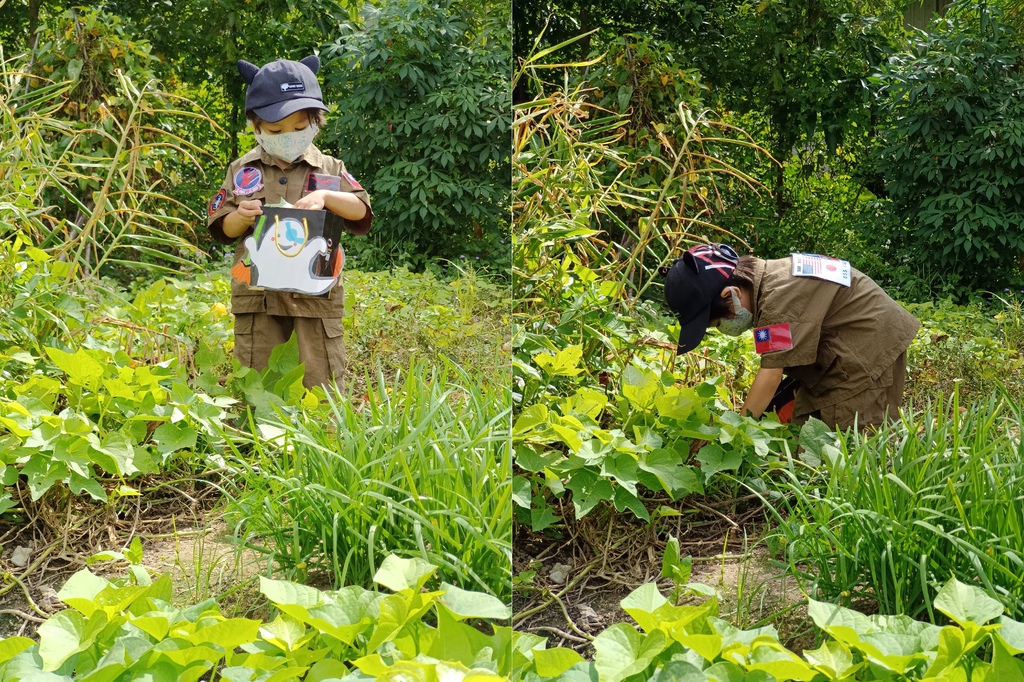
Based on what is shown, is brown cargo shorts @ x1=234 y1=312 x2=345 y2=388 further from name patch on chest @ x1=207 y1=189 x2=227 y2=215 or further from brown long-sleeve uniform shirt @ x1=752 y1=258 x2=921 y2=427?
brown long-sleeve uniform shirt @ x1=752 y1=258 x2=921 y2=427

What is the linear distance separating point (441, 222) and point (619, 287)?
2.49ft

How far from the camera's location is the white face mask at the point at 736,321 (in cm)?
178

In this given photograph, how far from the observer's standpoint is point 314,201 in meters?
1.48

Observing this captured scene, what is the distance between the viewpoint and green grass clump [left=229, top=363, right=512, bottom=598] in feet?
3.89

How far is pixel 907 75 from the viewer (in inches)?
66.2

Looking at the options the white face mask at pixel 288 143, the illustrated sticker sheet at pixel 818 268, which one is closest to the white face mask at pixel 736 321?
the illustrated sticker sheet at pixel 818 268

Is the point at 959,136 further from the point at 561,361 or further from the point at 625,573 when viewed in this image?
the point at 625,573

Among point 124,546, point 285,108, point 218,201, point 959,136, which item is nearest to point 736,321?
point 959,136

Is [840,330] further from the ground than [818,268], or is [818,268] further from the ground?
[818,268]

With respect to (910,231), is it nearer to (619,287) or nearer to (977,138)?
(977,138)

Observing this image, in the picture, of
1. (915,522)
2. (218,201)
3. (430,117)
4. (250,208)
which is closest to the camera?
(430,117)

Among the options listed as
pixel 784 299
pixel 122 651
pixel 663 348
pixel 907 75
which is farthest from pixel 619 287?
pixel 122 651

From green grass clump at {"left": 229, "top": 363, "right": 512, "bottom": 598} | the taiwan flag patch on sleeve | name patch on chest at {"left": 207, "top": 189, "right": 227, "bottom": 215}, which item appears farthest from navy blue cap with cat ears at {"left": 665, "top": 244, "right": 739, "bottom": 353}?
name patch on chest at {"left": 207, "top": 189, "right": 227, "bottom": 215}

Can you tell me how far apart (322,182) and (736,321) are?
0.92 m
